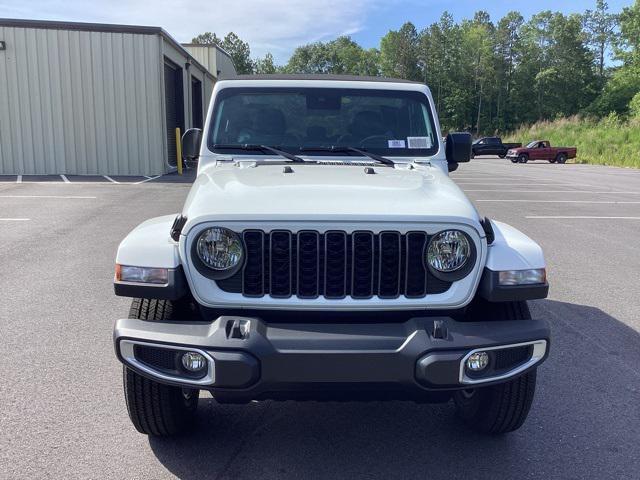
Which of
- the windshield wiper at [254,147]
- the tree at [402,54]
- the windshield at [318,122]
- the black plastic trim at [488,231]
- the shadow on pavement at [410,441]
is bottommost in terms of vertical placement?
the shadow on pavement at [410,441]

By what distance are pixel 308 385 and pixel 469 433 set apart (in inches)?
48.5

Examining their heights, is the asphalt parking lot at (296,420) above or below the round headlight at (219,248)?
below

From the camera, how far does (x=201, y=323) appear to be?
8.50 feet

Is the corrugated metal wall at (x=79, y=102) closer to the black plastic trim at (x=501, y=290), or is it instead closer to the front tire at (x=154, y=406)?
the front tire at (x=154, y=406)

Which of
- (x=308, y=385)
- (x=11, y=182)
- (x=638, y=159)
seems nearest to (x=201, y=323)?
(x=308, y=385)

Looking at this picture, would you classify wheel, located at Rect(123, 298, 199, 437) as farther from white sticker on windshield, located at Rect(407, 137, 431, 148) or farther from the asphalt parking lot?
white sticker on windshield, located at Rect(407, 137, 431, 148)

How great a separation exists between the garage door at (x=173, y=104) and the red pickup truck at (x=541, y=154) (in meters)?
21.7

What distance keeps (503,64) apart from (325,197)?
292 feet

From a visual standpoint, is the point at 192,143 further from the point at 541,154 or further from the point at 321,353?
the point at 541,154

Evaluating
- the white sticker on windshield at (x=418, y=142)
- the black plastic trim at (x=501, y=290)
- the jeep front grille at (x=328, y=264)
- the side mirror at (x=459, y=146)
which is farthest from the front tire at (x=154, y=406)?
the side mirror at (x=459, y=146)

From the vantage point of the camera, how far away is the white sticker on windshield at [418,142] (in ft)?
13.7

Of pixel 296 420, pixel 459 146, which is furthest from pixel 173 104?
pixel 296 420

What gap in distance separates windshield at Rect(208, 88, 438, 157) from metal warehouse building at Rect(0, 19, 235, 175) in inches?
597

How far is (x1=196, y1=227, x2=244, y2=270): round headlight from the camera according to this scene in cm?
264
